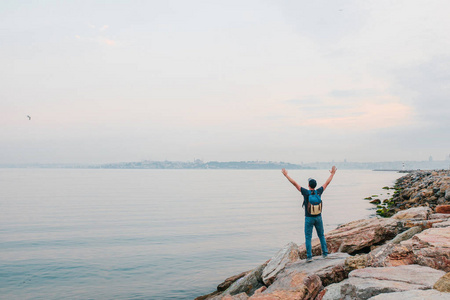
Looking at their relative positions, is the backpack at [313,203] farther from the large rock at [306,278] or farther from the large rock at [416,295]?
the large rock at [416,295]

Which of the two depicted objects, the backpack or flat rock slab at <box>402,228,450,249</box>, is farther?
the backpack

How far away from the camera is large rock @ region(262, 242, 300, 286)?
431 inches

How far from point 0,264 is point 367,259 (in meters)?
18.2

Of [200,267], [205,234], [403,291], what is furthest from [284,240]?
[403,291]

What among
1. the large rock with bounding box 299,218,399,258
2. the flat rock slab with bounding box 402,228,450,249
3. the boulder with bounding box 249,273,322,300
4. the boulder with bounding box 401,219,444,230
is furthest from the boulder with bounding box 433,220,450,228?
the boulder with bounding box 249,273,322,300

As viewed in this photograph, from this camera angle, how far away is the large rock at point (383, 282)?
6.90 m

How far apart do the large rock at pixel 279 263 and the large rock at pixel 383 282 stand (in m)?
2.83

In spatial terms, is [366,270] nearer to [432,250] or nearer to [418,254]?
[418,254]

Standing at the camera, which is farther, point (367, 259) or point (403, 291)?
point (367, 259)

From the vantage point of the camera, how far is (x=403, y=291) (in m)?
6.57

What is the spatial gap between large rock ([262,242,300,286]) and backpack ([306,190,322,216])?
91.1 inches

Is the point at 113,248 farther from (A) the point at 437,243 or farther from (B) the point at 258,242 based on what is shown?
(A) the point at 437,243

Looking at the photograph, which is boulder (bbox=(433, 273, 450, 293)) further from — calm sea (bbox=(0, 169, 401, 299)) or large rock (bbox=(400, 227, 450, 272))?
calm sea (bbox=(0, 169, 401, 299))

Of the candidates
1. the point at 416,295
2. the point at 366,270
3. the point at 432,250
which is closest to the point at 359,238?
the point at 432,250
